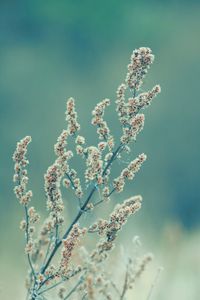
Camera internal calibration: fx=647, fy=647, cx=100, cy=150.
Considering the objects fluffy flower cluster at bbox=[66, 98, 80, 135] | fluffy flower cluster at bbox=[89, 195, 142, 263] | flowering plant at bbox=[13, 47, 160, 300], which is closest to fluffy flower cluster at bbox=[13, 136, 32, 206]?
flowering plant at bbox=[13, 47, 160, 300]

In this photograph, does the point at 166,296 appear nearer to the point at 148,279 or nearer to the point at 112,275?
the point at 148,279

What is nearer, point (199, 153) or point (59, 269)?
point (59, 269)

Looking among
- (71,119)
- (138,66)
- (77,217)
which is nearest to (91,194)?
(77,217)

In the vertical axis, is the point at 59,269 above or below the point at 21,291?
below

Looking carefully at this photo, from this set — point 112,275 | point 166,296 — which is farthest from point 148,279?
point 112,275

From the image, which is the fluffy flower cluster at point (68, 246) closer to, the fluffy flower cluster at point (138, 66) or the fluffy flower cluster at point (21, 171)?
the fluffy flower cluster at point (21, 171)

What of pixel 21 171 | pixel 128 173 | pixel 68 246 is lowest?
pixel 68 246

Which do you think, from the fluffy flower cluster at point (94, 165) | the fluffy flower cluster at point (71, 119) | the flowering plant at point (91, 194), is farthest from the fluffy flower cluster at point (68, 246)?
the fluffy flower cluster at point (71, 119)

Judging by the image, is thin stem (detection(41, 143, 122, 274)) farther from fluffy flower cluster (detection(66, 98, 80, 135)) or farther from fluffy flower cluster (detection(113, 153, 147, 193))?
fluffy flower cluster (detection(66, 98, 80, 135))

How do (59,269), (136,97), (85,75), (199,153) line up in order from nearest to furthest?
(59,269) → (136,97) → (199,153) → (85,75)

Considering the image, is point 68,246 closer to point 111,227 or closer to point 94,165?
point 111,227

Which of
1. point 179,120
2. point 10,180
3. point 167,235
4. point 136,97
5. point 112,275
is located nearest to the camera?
point 136,97
